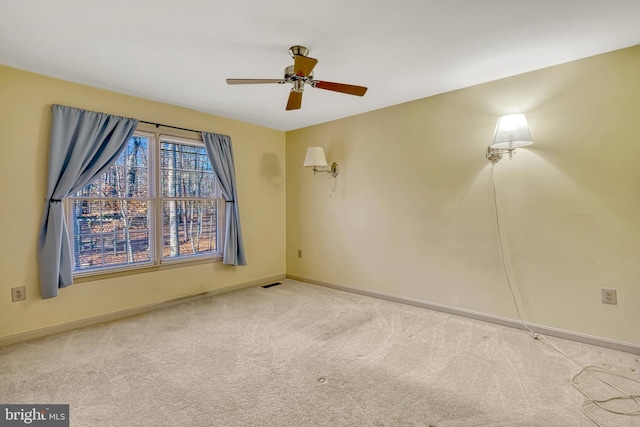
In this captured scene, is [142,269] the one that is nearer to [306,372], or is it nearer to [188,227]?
[188,227]

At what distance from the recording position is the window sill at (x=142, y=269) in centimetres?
299

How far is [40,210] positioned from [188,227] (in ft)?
4.63

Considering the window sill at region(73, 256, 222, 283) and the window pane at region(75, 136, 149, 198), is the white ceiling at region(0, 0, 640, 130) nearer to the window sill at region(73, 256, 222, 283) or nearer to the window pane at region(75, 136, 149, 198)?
the window pane at region(75, 136, 149, 198)

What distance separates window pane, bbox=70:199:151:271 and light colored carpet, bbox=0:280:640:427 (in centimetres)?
67

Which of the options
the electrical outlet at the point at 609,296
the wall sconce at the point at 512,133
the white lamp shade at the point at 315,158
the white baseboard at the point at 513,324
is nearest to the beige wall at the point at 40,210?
the white lamp shade at the point at 315,158

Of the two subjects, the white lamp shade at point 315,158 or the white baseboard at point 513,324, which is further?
the white lamp shade at point 315,158

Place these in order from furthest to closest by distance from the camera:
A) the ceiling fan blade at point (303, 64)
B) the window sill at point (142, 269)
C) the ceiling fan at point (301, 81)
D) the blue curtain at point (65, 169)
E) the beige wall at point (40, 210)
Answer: the window sill at point (142, 269)
the blue curtain at point (65, 169)
the beige wall at point (40, 210)
the ceiling fan at point (301, 81)
the ceiling fan blade at point (303, 64)

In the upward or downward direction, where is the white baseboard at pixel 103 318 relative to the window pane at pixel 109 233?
downward

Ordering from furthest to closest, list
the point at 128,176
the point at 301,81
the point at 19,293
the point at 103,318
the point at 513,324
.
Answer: the point at 128,176
the point at 103,318
the point at 513,324
the point at 19,293
the point at 301,81

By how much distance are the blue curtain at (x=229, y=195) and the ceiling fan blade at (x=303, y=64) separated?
6.87 ft

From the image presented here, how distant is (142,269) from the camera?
338 centimetres

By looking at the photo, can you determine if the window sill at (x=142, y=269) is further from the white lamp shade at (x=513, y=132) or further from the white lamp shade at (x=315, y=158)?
the white lamp shade at (x=513, y=132)

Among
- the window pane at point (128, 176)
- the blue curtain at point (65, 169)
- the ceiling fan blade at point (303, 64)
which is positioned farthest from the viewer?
the window pane at point (128, 176)

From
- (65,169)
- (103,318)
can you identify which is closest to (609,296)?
(103,318)
